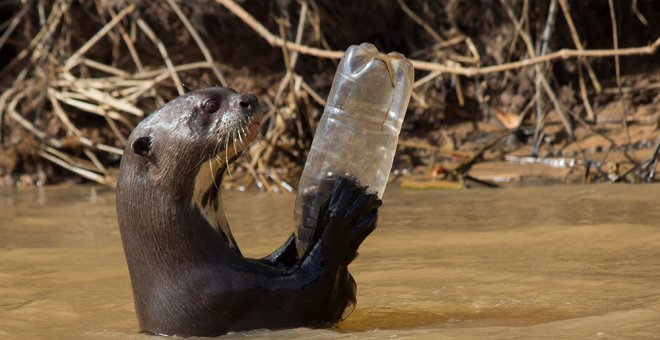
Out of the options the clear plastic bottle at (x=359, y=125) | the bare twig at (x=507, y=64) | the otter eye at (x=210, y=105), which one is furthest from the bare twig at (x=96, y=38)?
the otter eye at (x=210, y=105)

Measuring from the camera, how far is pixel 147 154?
262 cm

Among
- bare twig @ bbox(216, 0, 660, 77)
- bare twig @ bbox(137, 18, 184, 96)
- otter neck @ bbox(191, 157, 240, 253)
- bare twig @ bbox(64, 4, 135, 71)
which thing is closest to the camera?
otter neck @ bbox(191, 157, 240, 253)

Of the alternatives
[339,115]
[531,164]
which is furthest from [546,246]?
[531,164]

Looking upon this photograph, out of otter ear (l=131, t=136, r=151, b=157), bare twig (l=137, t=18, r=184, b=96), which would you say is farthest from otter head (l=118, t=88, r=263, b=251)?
bare twig (l=137, t=18, r=184, b=96)

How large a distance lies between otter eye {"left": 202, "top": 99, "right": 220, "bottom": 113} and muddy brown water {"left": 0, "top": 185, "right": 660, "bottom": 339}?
0.55 m

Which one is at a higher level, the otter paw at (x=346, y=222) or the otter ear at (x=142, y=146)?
the otter ear at (x=142, y=146)

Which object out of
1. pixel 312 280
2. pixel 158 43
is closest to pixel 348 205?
pixel 312 280

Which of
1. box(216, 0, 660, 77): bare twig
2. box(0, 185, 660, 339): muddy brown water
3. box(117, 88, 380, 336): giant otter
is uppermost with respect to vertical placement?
box(216, 0, 660, 77): bare twig

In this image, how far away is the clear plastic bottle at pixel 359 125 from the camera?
2.75m

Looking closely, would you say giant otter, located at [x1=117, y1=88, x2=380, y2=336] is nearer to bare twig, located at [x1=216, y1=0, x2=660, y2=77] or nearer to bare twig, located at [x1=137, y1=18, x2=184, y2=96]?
bare twig, located at [x1=216, y1=0, x2=660, y2=77]

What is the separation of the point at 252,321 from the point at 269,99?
4.25 meters

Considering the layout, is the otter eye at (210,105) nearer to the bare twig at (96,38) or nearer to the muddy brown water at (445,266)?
the muddy brown water at (445,266)

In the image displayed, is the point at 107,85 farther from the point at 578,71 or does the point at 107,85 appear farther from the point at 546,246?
the point at 546,246

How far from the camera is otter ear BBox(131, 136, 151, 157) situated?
2594 mm
